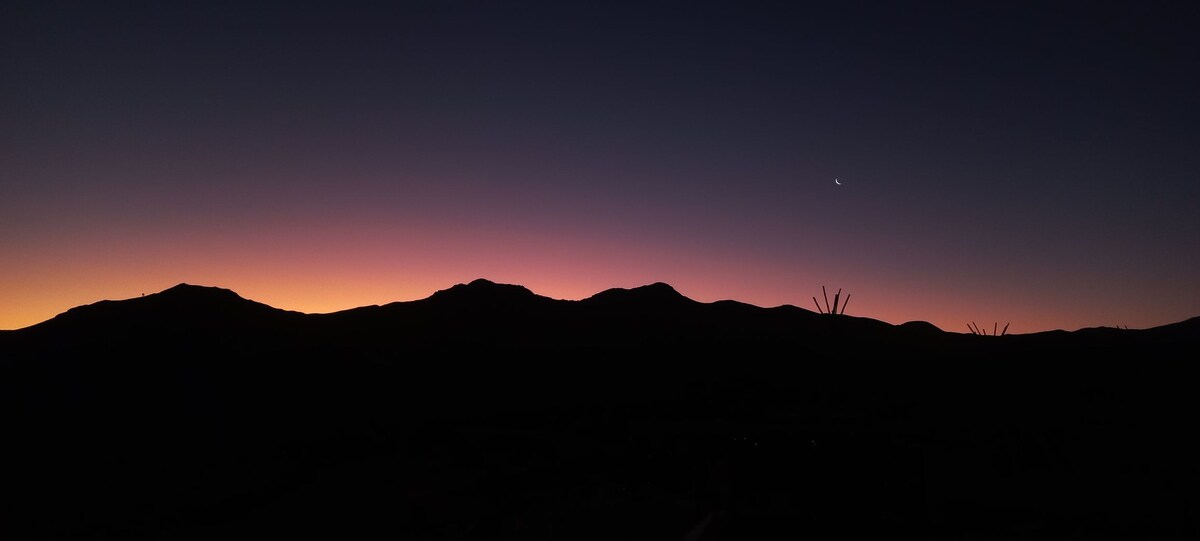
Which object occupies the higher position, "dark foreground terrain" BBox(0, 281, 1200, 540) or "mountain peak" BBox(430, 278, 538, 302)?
"mountain peak" BBox(430, 278, 538, 302)

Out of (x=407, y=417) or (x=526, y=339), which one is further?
(x=526, y=339)

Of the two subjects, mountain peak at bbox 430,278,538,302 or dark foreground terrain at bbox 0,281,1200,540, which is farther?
mountain peak at bbox 430,278,538,302

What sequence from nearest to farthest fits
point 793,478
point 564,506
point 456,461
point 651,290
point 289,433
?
point 793,478, point 564,506, point 456,461, point 289,433, point 651,290

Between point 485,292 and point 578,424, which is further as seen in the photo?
point 485,292

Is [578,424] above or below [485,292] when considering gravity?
below

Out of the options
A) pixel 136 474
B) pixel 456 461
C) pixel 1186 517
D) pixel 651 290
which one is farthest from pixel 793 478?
pixel 651 290

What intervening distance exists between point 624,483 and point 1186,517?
36.9 feet

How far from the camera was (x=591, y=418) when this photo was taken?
82.6 feet

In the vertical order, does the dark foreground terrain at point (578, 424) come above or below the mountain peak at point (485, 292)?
below

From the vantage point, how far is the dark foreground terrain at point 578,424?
32.4ft

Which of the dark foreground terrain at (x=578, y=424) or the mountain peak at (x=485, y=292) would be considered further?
the mountain peak at (x=485, y=292)

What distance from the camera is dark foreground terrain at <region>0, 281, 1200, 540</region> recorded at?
988cm

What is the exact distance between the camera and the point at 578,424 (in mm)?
24359

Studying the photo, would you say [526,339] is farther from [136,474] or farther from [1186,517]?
[1186,517]
